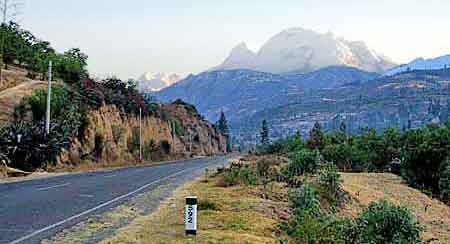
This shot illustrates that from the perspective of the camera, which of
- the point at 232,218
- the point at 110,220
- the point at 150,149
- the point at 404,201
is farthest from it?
the point at 150,149

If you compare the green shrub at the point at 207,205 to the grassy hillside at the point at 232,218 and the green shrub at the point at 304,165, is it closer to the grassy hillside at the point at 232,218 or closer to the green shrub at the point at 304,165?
the grassy hillside at the point at 232,218

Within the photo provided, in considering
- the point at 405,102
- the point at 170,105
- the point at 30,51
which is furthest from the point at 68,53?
the point at 405,102

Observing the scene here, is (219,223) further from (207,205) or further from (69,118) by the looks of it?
(69,118)

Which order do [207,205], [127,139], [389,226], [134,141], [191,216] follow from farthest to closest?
[134,141]
[127,139]
[207,205]
[389,226]
[191,216]

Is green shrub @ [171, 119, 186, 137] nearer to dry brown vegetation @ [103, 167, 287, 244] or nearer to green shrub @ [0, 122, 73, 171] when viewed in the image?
green shrub @ [0, 122, 73, 171]

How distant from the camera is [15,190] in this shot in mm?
19266

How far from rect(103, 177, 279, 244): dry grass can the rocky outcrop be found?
23.6 meters

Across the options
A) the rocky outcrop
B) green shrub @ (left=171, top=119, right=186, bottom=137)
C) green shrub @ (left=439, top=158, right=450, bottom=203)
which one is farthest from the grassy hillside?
green shrub @ (left=171, top=119, right=186, bottom=137)

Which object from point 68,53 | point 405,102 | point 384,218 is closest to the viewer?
point 384,218

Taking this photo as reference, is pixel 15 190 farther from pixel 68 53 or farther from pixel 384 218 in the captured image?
pixel 68 53

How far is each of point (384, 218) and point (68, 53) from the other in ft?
187

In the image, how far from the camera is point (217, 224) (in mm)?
12797

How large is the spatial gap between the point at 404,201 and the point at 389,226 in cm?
1707

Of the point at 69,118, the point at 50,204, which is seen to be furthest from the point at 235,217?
the point at 69,118
